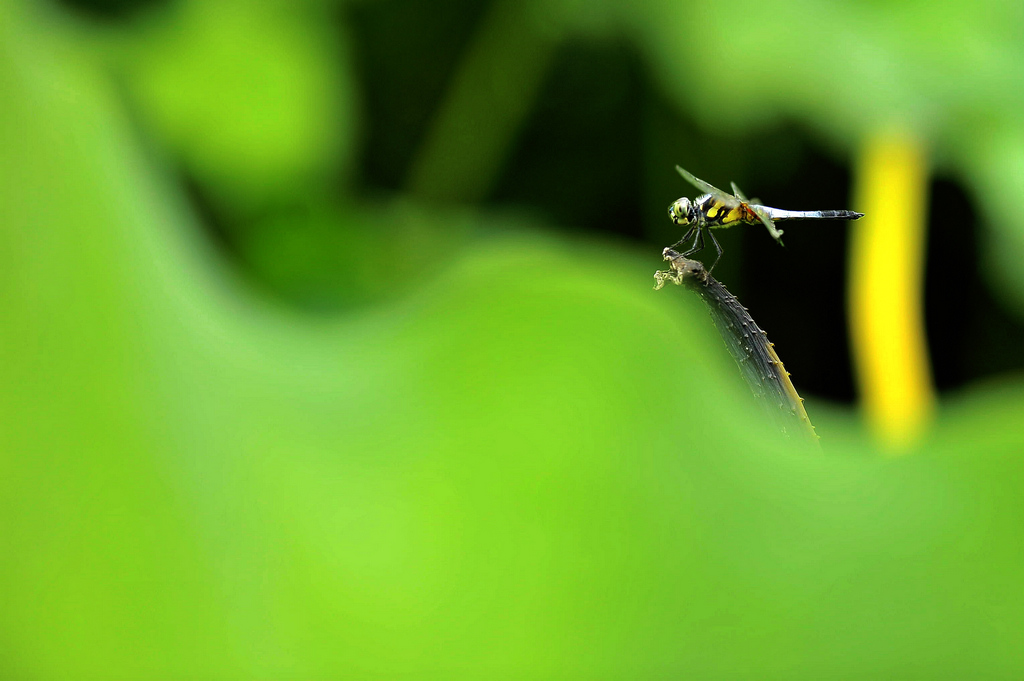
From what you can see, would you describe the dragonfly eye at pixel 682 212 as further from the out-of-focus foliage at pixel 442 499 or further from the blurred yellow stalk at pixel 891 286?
the blurred yellow stalk at pixel 891 286

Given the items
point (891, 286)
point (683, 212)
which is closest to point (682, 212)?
point (683, 212)

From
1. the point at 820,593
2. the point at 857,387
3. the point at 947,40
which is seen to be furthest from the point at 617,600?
the point at 947,40

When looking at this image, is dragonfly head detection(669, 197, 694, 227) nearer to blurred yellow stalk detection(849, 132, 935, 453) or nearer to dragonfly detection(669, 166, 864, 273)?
dragonfly detection(669, 166, 864, 273)

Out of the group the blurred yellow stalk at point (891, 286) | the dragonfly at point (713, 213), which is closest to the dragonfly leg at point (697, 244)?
the dragonfly at point (713, 213)

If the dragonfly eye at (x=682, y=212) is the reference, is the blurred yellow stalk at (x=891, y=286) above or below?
above

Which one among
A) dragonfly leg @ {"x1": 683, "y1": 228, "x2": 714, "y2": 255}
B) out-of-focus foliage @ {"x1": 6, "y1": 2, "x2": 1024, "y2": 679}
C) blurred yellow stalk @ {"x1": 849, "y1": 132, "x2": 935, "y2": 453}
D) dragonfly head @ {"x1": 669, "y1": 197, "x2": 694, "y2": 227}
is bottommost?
out-of-focus foliage @ {"x1": 6, "y1": 2, "x2": 1024, "y2": 679}

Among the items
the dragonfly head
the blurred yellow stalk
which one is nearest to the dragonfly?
the dragonfly head

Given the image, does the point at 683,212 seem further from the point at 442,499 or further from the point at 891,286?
the point at 891,286
